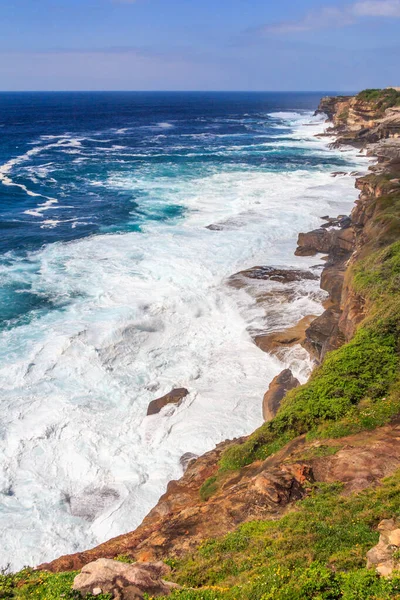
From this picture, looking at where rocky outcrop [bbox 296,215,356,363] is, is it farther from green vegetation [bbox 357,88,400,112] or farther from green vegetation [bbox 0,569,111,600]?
green vegetation [bbox 357,88,400,112]

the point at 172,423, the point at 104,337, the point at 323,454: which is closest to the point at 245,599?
the point at 323,454

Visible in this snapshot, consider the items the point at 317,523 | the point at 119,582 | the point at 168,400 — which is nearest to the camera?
the point at 119,582

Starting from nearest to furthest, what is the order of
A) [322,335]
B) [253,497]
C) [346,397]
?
[253,497]
[346,397]
[322,335]

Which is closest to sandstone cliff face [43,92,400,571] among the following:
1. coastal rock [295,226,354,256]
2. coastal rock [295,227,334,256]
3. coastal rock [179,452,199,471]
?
coastal rock [179,452,199,471]

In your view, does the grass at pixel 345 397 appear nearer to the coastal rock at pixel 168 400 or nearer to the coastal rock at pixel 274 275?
the coastal rock at pixel 168 400

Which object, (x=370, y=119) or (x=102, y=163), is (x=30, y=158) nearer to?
(x=102, y=163)

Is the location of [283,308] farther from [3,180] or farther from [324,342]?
[3,180]

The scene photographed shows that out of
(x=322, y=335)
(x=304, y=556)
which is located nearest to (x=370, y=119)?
(x=322, y=335)
